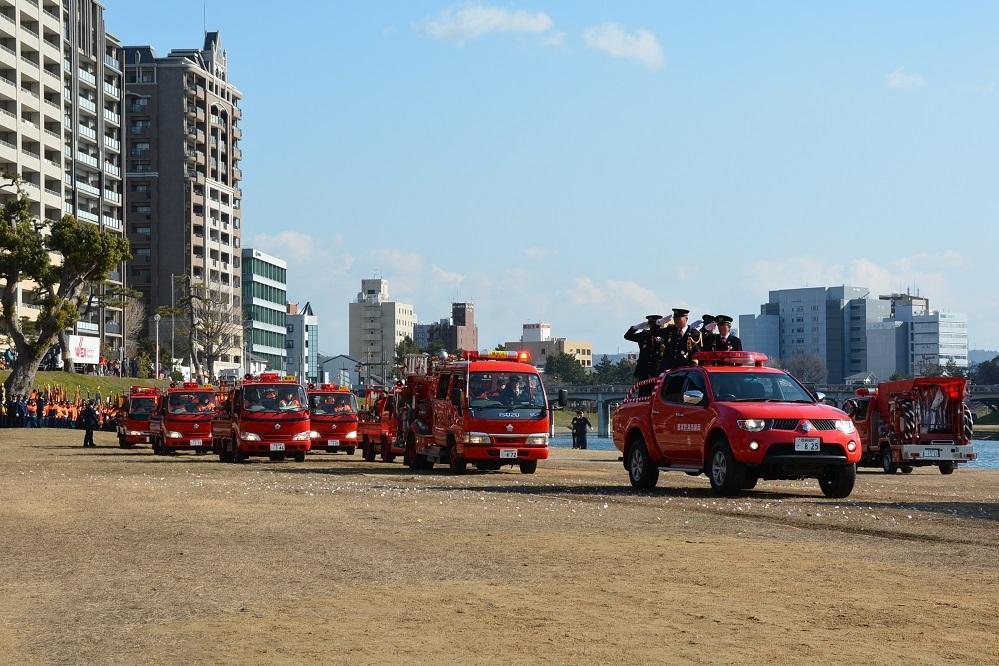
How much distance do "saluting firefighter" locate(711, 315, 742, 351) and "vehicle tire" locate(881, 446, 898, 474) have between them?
11.6 m

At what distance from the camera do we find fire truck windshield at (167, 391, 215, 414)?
46.5 m

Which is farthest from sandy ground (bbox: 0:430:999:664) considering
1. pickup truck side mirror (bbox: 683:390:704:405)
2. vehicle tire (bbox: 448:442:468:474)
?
vehicle tire (bbox: 448:442:468:474)

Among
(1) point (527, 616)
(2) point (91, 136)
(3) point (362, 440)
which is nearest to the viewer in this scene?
(1) point (527, 616)

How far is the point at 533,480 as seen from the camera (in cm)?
2792

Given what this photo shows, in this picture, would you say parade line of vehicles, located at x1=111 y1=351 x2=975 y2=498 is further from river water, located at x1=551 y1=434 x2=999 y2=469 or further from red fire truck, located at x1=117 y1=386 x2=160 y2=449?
river water, located at x1=551 y1=434 x2=999 y2=469

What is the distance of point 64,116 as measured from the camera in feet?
345

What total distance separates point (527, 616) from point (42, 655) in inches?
120

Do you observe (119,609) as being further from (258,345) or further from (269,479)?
(258,345)

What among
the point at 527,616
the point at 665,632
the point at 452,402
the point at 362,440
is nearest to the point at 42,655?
the point at 527,616

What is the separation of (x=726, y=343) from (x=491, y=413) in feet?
20.3

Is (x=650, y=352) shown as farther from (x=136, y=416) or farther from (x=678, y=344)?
(x=136, y=416)

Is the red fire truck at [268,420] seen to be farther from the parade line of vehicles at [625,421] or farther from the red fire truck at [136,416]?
the red fire truck at [136,416]

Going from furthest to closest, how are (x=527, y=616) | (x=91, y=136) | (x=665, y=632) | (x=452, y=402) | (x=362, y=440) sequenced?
(x=91, y=136) → (x=362, y=440) → (x=452, y=402) → (x=527, y=616) → (x=665, y=632)

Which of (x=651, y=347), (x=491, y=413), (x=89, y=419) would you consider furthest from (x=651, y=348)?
(x=89, y=419)
